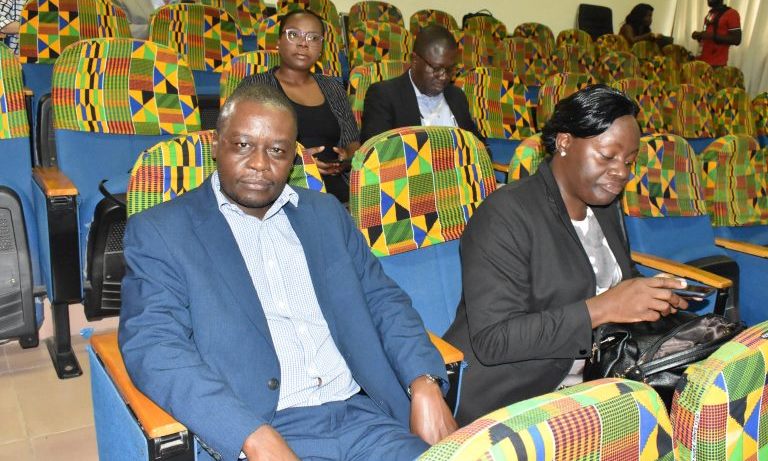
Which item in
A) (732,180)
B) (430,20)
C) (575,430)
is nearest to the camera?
(575,430)

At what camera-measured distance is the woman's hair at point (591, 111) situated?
5.15 ft

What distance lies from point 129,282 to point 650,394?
0.93 metres

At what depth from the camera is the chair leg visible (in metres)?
2.34

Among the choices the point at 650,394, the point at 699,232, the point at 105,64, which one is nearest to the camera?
the point at 650,394

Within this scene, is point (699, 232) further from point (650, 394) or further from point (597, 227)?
point (650, 394)

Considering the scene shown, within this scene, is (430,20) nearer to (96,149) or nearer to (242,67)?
(242,67)

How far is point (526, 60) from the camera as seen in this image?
5.62m

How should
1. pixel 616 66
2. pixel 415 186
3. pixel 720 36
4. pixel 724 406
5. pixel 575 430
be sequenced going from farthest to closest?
pixel 720 36, pixel 616 66, pixel 415 186, pixel 724 406, pixel 575 430

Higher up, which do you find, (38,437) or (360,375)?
(360,375)

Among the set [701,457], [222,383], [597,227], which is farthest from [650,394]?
[597,227]

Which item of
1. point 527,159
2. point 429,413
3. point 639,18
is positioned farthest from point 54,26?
point 639,18

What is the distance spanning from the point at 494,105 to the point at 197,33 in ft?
5.42

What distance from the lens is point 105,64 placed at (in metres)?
2.32

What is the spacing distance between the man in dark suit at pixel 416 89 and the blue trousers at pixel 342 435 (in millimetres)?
1789
